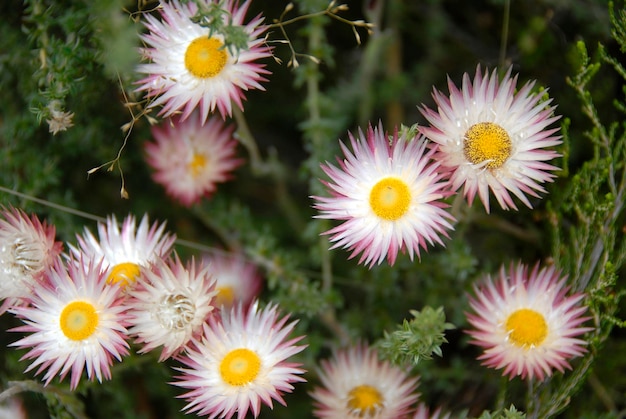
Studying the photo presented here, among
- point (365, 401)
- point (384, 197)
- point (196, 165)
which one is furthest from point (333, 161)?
point (365, 401)

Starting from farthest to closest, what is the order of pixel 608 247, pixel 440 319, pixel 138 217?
1. pixel 138 217
2. pixel 608 247
3. pixel 440 319

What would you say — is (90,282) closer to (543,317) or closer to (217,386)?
(217,386)

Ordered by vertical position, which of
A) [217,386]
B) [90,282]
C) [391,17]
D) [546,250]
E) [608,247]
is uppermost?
[391,17]

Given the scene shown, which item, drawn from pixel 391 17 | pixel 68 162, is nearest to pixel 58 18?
pixel 68 162

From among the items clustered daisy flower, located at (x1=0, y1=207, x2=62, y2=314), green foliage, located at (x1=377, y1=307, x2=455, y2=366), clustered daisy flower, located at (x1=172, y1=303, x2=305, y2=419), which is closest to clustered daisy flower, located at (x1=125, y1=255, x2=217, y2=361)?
clustered daisy flower, located at (x1=172, y1=303, x2=305, y2=419)

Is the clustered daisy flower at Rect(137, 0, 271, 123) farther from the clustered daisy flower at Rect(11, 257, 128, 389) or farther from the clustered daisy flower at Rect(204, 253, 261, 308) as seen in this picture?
the clustered daisy flower at Rect(204, 253, 261, 308)

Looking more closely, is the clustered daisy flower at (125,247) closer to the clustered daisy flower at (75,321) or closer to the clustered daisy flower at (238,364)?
the clustered daisy flower at (75,321)

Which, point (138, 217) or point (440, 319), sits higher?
point (138, 217)

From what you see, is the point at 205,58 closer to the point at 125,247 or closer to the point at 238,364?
the point at 125,247
